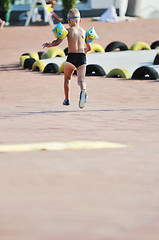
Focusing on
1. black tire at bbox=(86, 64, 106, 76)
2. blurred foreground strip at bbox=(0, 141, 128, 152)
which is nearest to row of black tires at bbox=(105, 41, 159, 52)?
black tire at bbox=(86, 64, 106, 76)

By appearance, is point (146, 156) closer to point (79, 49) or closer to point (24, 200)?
point (24, 200)

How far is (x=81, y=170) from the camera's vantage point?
18.2 feet

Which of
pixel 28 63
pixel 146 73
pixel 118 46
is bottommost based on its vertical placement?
pixel 118 46

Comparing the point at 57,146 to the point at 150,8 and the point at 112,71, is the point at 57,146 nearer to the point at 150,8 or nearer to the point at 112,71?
the point at 112,71

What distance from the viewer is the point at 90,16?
3272 cm

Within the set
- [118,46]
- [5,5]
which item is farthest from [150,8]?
[118,46]

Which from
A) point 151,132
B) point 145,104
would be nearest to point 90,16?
point 145,104

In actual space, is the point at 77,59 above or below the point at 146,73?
above

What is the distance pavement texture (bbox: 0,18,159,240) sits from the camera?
163 inches

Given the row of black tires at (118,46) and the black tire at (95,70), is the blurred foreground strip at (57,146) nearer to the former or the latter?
the black tire at (95,70)

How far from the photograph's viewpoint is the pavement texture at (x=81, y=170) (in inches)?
163

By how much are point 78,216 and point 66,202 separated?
12.0 inches

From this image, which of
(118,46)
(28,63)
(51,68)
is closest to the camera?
(51,68)

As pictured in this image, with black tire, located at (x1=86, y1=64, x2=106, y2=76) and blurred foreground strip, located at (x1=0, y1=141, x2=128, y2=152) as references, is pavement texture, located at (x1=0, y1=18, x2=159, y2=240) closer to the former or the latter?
blurred foreground strip, located at (x1=0, y1=141, x2=128, y2=152)
